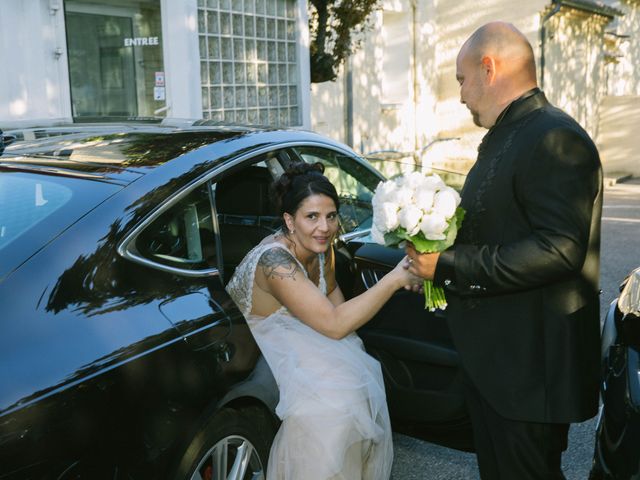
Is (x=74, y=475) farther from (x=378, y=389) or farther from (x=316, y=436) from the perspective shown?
(x=378, y=389)

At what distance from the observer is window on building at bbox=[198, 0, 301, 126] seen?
10016 mm

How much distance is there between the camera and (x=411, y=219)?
7.84 feet

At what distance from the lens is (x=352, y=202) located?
4.40 metres

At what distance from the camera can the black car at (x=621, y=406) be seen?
2656mm

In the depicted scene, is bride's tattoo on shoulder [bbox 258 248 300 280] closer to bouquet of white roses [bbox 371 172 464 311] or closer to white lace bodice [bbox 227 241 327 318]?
white lace bodice [bbox 227 241 327 318]

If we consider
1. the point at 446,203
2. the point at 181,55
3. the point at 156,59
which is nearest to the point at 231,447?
the point at 446,203

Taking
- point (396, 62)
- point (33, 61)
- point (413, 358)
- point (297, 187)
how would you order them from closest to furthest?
point (413, 358) → point (297, 187) → point (33, 61) → point (396, 62)

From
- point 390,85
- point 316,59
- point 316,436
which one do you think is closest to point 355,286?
point 316,436

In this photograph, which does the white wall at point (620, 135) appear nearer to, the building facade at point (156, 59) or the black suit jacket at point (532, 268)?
the building facade at point (156, 59)

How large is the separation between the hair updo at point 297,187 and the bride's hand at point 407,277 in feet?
2.30

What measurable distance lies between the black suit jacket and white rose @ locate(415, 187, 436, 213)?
132 mm

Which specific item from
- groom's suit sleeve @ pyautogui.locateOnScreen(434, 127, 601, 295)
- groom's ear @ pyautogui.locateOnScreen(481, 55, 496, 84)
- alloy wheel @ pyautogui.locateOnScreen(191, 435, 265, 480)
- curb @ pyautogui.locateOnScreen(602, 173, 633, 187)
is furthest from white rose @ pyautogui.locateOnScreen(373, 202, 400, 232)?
curb @ pyautogui.locateOnScreen(602, 173, 633, 187)

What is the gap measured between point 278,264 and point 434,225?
1.05 m

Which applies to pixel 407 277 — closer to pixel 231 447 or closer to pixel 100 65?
pixel 231 447
